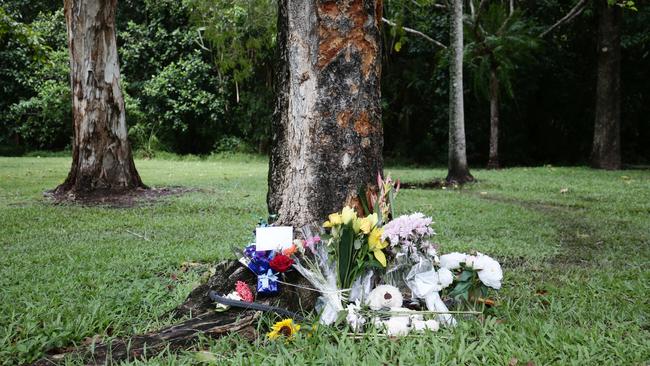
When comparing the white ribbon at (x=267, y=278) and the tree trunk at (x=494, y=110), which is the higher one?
the tree trunk at (x=494, y=110)

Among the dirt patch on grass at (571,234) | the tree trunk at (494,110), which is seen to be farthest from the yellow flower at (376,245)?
the tree trunk at (494,110)

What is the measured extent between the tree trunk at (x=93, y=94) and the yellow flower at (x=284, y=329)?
22.1 feet

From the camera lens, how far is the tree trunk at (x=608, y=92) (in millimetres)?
13769

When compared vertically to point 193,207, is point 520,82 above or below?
above

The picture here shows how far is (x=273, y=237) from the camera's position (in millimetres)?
2963

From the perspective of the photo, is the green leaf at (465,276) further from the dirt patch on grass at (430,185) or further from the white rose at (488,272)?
the dirt patch on grass at (430,185)

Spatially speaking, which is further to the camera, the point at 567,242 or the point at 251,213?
the point at 251,213

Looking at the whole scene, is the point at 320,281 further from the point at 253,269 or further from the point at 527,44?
the point at 527,44

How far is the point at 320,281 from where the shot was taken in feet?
9.35

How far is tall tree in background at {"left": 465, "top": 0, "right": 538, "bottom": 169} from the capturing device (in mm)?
14203

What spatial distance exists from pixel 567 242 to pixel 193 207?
471 cm

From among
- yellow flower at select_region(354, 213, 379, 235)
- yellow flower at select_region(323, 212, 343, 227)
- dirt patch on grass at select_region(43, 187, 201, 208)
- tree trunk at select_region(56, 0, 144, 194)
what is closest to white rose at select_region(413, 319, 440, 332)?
yellow flower at select_region(354, 213, 379, 235)

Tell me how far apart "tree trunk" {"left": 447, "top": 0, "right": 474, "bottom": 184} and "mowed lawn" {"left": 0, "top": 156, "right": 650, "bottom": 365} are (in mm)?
1900

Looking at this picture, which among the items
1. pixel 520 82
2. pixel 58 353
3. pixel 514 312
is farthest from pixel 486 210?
pixel 520 82
